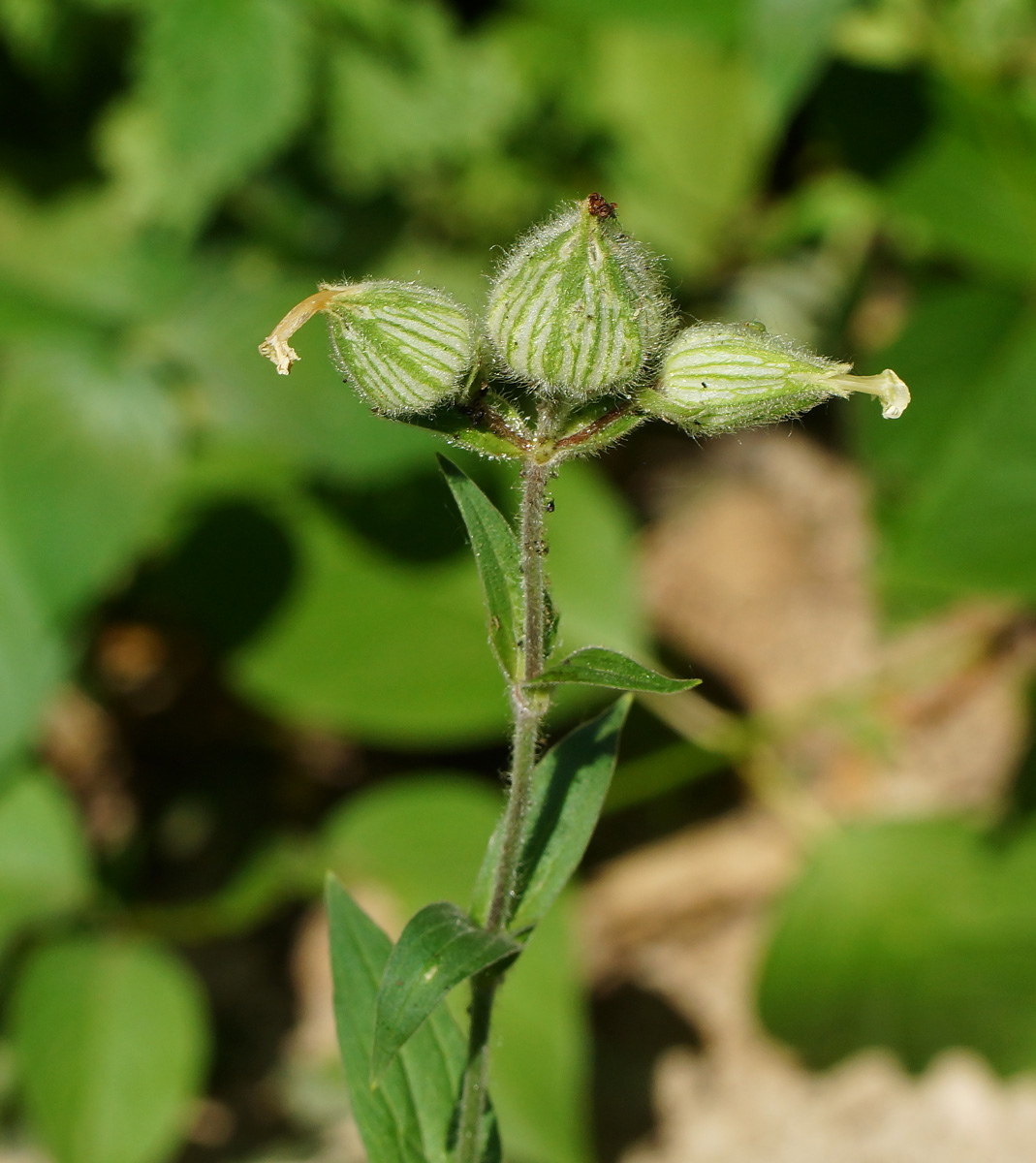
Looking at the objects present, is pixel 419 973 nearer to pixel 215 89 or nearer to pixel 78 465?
pixel 78 465

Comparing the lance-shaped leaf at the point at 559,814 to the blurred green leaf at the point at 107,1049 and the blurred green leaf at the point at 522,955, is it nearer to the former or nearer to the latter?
the blurred green leaf at the point at 522,955

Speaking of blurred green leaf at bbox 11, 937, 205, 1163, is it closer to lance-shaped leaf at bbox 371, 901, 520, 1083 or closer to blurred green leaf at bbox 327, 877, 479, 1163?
blurred green leaf at bbox 327, 877, 479, 1163

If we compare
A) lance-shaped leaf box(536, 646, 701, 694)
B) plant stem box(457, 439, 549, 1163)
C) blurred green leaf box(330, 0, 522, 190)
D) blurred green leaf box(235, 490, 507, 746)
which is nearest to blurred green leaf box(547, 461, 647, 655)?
blurred green leaf box(235, 490, 507, 746)

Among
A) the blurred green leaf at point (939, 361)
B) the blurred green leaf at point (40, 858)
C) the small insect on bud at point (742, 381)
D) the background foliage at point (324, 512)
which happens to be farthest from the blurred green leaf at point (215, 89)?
the small insect on bud at point (742, 381)

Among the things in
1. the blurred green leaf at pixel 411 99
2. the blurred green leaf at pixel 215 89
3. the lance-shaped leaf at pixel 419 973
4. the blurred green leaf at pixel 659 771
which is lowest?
the lance-shaped leaf at pixel 419 973

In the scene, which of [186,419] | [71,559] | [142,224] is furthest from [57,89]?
[71,559]

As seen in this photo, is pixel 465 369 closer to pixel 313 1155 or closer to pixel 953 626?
pixel 313 1155
